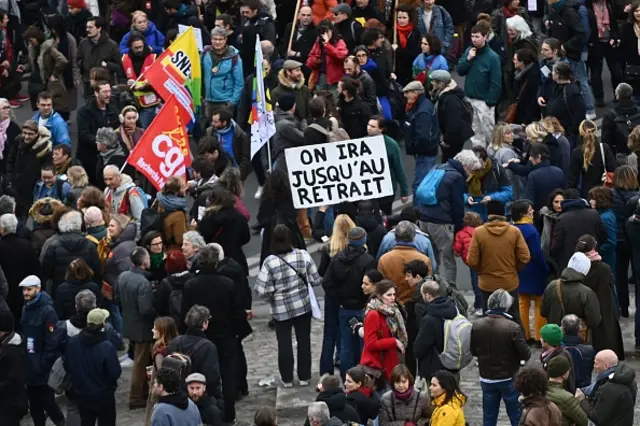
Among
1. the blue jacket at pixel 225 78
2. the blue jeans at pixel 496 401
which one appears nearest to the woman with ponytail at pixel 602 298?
the blue jeans at pixel 496 401

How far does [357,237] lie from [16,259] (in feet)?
12.1

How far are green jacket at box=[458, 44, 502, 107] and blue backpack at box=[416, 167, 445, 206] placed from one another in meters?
4.16

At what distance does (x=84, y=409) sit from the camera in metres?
17.4

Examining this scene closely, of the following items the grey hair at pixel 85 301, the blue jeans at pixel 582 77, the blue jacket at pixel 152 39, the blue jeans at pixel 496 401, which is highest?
the blue jacket at pixel 152 39

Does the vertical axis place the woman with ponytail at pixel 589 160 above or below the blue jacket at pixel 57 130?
below

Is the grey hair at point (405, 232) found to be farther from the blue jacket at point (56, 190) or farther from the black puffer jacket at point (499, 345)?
the blue jacket at point (56, 190)

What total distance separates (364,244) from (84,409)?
316 centimetres

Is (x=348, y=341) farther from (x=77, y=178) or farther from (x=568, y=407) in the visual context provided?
(x=77, y=178)

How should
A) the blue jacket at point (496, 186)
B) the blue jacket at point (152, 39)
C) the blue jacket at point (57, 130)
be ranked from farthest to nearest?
the blue jacket at point (152, 39), the blue jacket at point (57, 130), the blue jacket at point (496, 186)

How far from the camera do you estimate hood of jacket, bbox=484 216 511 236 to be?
18.8 metres

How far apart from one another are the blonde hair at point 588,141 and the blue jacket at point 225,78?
202 inches

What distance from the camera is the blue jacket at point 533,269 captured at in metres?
19.3

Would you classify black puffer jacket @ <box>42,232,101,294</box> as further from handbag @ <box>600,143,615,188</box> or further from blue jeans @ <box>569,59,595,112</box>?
blue jeans @ <box>569,59,595,112</box>

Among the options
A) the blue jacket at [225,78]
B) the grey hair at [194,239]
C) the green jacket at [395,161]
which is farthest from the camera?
the blue jacket at [225,78]
